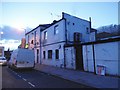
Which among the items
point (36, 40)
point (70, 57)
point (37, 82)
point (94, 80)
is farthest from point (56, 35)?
point (94, 80)

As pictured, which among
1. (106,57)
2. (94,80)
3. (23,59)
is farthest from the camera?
(23,59)

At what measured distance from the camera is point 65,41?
85.4 feet

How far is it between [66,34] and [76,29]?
285cm

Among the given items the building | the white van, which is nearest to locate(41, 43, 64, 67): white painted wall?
the building

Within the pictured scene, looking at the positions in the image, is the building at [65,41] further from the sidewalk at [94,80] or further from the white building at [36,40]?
the sidewalk at [94,80]

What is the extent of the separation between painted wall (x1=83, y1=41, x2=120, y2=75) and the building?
2.64m

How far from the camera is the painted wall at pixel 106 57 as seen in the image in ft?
50.2

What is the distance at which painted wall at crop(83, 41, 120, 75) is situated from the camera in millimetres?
15312

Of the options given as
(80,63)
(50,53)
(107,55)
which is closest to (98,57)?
(107,55)

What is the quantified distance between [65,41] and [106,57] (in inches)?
399

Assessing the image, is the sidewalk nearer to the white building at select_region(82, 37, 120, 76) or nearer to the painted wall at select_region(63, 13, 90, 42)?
the white building at select_region(82, 37, 120, 76)

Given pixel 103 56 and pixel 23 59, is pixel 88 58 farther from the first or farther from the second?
pixel 23 59

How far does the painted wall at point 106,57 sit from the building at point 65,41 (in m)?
2.64

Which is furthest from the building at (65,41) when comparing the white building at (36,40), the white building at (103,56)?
the white building at (36,40)
